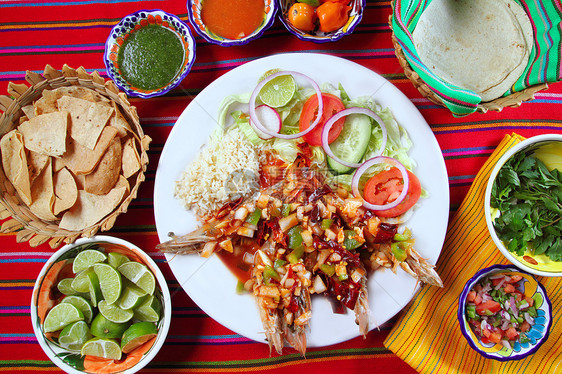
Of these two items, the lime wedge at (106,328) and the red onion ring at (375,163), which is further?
the lime wedge at (106,328)

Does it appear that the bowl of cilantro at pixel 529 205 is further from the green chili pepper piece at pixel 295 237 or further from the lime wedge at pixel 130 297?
the lime wedge at pixel 130 297

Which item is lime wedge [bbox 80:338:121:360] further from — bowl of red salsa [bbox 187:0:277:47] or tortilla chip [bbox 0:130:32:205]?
bowl of red salsa [bbox 187:0:277:47]

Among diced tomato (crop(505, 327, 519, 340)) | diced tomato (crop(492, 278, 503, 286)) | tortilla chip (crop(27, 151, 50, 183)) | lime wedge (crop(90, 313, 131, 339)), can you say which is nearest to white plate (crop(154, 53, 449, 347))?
diced tomato (crop(492, 278, 503, 286))

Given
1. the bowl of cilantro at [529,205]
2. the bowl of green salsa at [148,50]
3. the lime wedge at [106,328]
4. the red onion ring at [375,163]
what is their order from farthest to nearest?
the bowl of green salsa at [148,50] < the lime wedge at [106,328] < the red onion ring at [375,163] < the bowl of cilantro at [529,205]

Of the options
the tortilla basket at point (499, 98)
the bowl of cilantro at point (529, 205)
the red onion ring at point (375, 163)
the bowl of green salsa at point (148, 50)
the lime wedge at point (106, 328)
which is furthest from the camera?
the bowl of green salsa at point (148, 50)

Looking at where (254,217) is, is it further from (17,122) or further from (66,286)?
(17,122)

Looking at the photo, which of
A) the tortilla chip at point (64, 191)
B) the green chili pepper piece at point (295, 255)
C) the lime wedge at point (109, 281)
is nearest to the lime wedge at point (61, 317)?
the lime wedge at point (109, 281)
